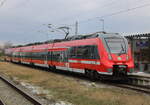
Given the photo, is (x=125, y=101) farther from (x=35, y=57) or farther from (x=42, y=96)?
(x=35, y=57)

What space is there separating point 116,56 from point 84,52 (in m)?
2.78

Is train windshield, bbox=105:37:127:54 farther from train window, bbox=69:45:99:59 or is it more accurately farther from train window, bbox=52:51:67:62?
train window, bbox=52:51:67:62

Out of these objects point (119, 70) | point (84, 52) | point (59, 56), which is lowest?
point (119, 70)

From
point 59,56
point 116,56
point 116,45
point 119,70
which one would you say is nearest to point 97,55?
point 116,56

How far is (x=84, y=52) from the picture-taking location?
17625mm

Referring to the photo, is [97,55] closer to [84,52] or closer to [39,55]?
[84,52]

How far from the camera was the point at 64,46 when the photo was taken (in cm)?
2180

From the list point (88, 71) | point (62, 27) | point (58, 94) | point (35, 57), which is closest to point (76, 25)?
point (62, 27)

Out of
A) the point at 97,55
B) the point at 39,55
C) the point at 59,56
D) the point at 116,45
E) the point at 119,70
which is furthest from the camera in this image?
the point at 39,55

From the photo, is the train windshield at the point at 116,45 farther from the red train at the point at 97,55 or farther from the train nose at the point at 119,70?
the train nose at the point at 119,70

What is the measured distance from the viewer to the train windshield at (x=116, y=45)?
15828 mm

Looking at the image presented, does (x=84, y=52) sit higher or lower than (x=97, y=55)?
higher

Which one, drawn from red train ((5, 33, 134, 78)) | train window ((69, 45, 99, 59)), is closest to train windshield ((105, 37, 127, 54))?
red train ((5, 33, 134, 78))

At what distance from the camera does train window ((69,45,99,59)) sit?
16.3 m
